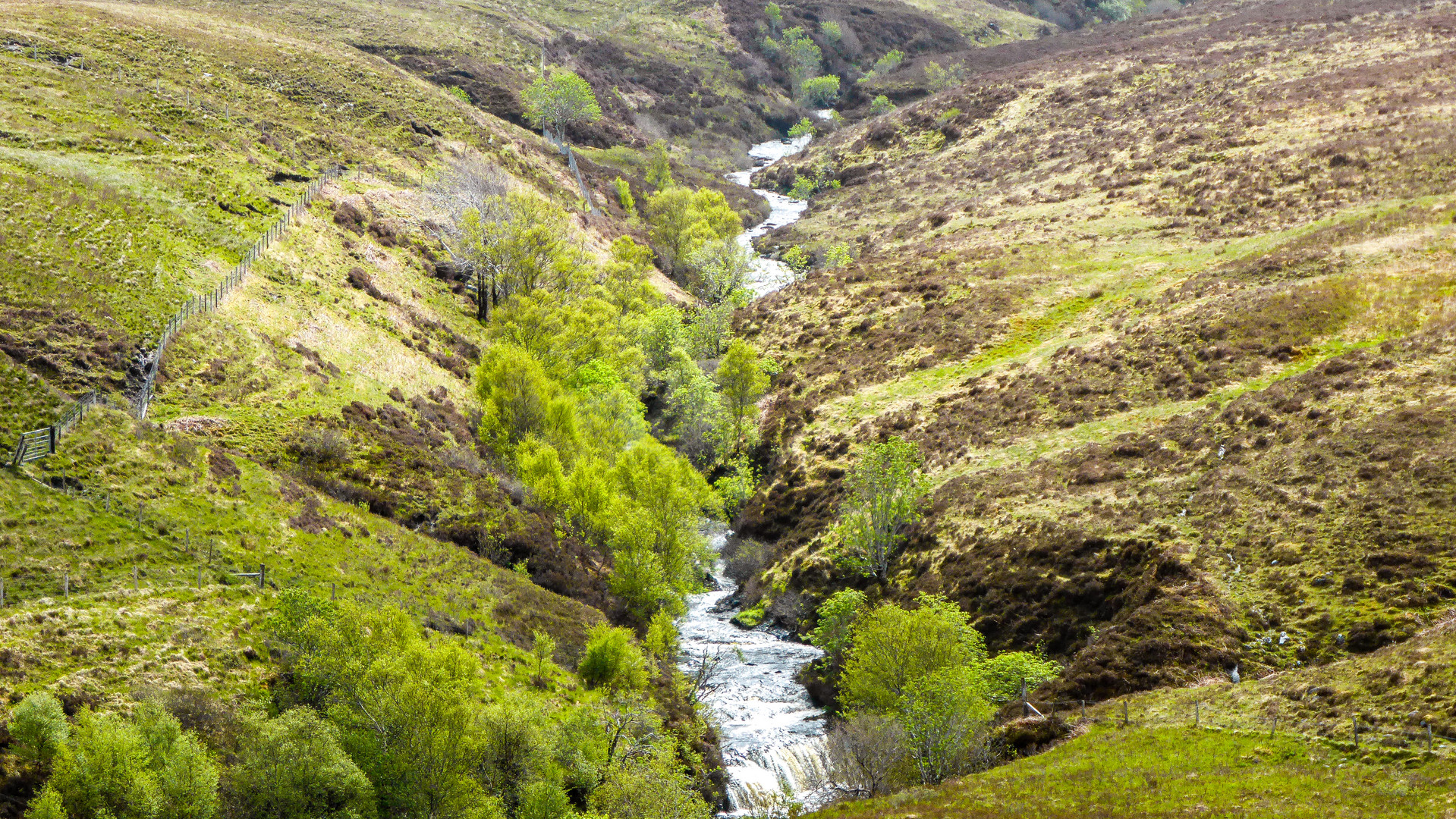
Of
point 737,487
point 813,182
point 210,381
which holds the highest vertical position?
point 813,182

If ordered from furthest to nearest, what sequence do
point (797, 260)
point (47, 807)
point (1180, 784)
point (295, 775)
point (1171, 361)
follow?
point (797, 260)
point (1171, 361)
point (295, 775)
point (1180, 784)
point (47, 807)

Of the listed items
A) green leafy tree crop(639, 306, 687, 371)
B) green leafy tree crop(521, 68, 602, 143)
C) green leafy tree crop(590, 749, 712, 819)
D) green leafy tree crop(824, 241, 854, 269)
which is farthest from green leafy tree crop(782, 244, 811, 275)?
green leafy tree crop(590, 749, 712, 819)

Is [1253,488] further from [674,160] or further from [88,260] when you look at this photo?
[674,160]

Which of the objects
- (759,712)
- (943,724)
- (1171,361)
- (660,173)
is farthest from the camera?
(660,173)

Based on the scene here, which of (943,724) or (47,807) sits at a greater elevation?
(47,807)

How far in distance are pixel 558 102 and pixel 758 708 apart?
9834cm

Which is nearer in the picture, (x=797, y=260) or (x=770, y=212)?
(x=797, y=260)

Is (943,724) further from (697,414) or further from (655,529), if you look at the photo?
(697,414)

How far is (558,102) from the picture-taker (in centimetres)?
12812

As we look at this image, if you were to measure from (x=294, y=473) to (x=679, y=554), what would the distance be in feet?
66.4

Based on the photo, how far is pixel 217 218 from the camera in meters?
65.8

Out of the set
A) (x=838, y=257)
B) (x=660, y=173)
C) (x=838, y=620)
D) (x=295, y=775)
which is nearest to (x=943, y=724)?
(x=838, y=620)

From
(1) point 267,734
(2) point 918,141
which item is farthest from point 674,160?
(1) point 267,734

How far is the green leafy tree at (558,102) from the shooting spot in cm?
12644
